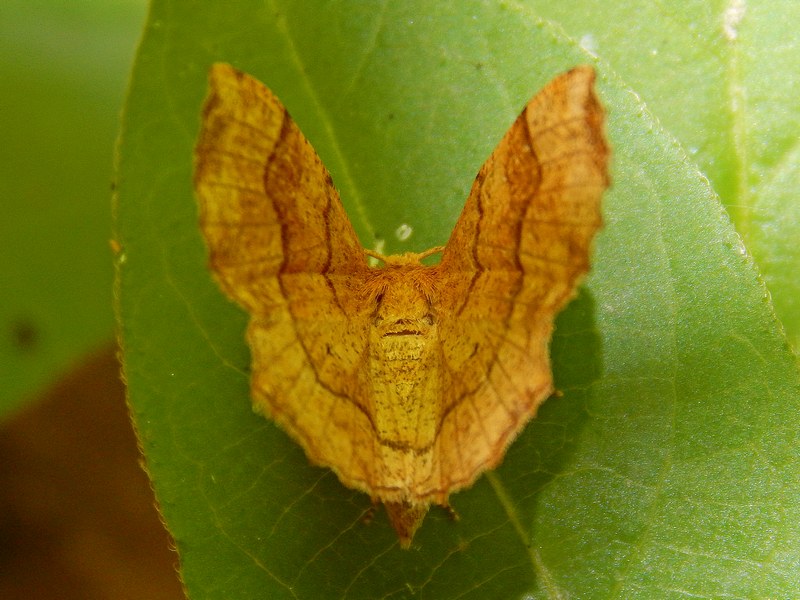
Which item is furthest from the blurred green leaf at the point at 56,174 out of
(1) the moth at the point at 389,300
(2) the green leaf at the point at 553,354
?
(1) the moth at the point at 389,300

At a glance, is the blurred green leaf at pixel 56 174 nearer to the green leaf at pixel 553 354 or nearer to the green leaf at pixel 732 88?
the green leaf at pixel 553 354

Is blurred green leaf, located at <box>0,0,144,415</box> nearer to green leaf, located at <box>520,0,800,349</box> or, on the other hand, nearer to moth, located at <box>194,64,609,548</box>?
moth, located at <box>194,64,609,548</box>

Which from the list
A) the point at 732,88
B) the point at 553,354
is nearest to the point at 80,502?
the point at 553,354

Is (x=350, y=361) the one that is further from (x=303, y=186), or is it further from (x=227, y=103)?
(x=227, y=103)

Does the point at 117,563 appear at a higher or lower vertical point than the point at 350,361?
lower

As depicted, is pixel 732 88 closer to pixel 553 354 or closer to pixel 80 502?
pixel 553 354

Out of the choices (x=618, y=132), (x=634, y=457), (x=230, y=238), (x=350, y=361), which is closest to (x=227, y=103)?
(x=230, y=238)
